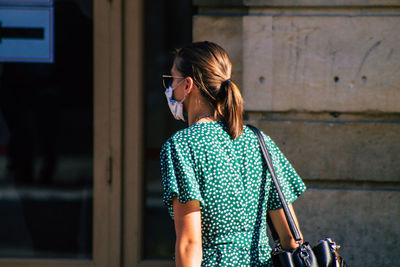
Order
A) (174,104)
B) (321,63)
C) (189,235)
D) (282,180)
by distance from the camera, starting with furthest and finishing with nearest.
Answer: (321,63) → (174,104) → (282,180) → (189,235)

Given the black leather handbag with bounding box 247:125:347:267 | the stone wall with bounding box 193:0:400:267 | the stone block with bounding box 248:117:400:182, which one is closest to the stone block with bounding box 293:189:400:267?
the stone wall with bounding box 193:0:400:267

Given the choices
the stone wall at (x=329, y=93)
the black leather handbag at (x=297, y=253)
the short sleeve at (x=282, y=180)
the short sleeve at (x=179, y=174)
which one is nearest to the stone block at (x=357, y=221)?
the stone wall at (x=329, y=93)

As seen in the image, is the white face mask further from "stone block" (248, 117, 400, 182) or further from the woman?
"stone block" (248, 117, 400, 182)

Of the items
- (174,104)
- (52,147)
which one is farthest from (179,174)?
(52,147)

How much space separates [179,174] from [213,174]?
121mm

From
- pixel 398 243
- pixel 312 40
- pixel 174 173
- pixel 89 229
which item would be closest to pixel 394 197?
pixel 398 243

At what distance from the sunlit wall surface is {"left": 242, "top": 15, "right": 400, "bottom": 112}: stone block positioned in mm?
1354

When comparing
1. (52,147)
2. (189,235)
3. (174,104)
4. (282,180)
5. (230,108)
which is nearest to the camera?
(189,235)

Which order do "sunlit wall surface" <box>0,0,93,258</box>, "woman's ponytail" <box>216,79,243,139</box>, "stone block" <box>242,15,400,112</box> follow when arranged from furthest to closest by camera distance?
"sunlit wall surface" <box>0,0,93,258</box>, "stone block" <box>242,15,400,112</box>, "woman's ponytail" <box>216,79,243,139</box>

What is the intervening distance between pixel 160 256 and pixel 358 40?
2.27 meters

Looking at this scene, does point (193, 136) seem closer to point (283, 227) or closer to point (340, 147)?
point (283, 227)

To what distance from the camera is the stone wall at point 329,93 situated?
4285mm

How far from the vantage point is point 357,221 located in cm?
435

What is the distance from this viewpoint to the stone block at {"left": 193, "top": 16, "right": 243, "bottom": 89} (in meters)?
4.31
